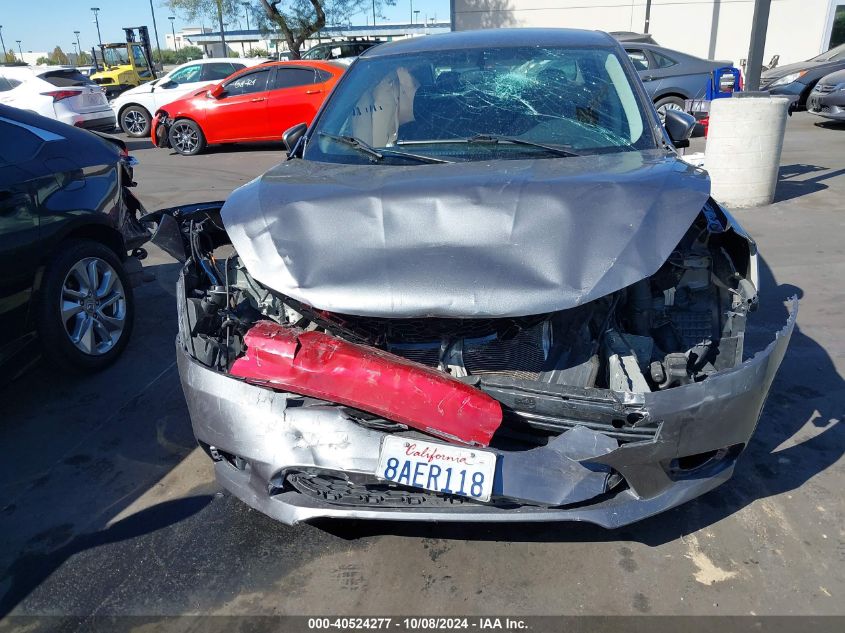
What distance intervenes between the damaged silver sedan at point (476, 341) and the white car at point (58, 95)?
11112 millimetres

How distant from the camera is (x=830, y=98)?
473 inches

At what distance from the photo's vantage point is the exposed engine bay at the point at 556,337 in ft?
7.33

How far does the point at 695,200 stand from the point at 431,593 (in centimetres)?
174

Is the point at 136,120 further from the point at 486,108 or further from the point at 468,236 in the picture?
the point at 468,236

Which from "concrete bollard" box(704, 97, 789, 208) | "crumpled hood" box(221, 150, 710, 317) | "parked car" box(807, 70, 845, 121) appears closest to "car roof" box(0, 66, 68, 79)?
"concrete bollard" box(704, 97, 789, 208)

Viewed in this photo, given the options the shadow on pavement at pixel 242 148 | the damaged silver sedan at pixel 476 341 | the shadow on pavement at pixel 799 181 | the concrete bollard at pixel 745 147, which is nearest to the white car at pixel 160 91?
the shadow on pavement at pixel 242 148

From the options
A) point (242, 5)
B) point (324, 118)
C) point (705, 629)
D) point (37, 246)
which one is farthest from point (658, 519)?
point (242, 5)

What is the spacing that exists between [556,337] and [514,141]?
112cm

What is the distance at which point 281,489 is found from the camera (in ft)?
7.70

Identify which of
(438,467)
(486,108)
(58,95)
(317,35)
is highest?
(317,35)

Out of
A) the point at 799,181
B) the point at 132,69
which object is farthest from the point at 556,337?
the point at 132,69

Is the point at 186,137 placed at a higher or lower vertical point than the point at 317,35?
lower

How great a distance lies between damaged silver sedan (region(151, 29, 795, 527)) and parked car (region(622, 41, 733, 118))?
10.1 metres

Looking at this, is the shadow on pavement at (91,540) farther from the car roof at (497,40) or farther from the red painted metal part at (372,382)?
the car roof at (497,40)
